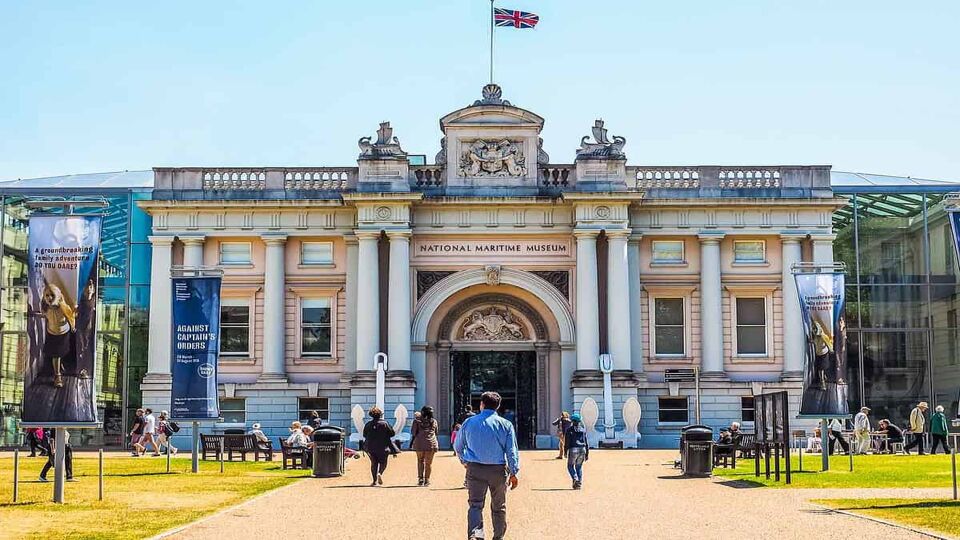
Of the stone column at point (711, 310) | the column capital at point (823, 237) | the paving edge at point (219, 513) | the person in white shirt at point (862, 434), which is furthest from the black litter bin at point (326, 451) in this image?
the column capital at point (823, 237)

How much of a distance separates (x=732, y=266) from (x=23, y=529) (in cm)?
3201

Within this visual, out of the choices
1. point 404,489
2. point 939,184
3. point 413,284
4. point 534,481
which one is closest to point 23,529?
point 404,489

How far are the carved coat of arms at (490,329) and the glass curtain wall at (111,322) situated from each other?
11408 mm

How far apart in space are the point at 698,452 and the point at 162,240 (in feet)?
74.2

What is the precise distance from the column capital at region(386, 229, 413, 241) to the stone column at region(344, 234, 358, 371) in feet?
5.15

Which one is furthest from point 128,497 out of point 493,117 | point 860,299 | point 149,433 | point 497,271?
point 860,299

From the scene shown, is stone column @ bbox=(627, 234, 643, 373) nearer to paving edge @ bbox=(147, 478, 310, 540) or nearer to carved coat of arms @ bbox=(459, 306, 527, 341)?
carved coat of arms @ bbox=(459, 306, 527, 341)

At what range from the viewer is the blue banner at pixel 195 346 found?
3072 centimetres

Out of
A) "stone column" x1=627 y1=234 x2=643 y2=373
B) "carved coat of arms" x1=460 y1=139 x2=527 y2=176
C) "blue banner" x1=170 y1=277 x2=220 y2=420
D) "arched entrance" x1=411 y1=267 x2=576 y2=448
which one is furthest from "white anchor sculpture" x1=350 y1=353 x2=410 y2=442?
"blue banner" x1=170 y1=277 x2=220 y2=420

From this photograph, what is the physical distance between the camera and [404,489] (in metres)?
25.8

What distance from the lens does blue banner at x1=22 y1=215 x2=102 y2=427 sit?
2198cm

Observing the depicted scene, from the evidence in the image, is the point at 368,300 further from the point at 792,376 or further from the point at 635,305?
the point at 792,376

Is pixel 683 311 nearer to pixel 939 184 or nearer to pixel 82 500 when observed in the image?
pixel 939 184

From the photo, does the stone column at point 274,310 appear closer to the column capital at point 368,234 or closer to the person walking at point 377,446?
the column capital at point 368,234
